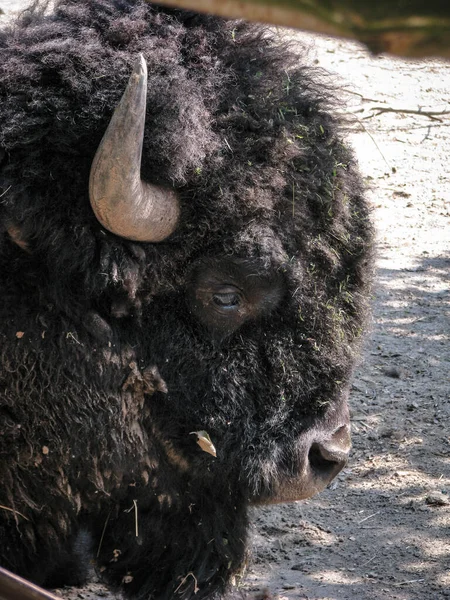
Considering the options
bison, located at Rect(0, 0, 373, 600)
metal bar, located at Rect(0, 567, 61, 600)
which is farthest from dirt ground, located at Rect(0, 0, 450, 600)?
metal bar, located at Rect(0, 567, 61, 600)

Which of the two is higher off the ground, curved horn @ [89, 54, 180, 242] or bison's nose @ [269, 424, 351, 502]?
curved horn @ [89, 54, 180, 242]

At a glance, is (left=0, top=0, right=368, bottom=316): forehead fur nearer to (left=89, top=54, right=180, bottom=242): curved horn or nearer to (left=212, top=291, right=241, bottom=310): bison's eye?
(left=89, top=54, right=180, bottom=242): curved horn

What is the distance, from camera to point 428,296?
7.27m

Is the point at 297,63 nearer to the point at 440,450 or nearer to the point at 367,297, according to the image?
the point at 367,297

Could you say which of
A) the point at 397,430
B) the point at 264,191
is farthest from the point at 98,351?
the point at 397,430

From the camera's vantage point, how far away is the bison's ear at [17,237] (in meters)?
3.18

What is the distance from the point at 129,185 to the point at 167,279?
502 mm

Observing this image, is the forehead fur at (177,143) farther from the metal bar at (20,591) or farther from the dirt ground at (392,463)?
the metal bar at (20,591)

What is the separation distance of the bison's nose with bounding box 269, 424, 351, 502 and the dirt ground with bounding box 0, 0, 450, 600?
75 cm

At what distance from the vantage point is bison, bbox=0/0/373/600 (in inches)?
126

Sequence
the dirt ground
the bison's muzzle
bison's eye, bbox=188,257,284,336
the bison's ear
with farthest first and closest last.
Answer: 1. the dirt ground
2. the bison's muzzle
3. bison's eye, bbox=188,257,284,336
4. the bison's ear

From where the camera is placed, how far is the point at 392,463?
17.5 ft

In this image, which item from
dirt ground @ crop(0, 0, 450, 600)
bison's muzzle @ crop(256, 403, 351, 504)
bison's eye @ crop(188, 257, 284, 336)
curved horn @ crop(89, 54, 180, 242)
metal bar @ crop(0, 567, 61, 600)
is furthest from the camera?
dirt ground @ crop(0, 0, 450, 600)

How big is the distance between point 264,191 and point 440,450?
2774 millimetres
